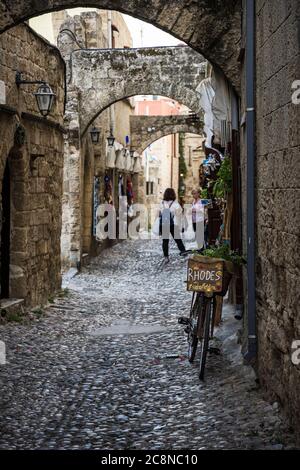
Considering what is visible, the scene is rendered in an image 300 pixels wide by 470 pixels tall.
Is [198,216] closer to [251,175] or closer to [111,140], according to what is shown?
[111,140]

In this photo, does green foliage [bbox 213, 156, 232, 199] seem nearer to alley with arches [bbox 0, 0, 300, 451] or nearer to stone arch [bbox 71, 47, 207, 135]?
alley with arches [bbox 0, 0, 300, 451]

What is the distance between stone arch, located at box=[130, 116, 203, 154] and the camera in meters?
27.2

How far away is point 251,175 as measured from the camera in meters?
5.64

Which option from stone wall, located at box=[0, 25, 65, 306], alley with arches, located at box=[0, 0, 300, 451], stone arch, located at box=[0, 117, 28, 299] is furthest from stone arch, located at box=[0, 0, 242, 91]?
stone arch, located at box=[0, 117, 28, 299]

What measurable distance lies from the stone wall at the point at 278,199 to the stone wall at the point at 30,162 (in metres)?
3.71

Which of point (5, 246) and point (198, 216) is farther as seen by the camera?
point (198, 216)

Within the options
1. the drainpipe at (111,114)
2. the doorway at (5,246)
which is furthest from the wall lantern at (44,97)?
the drainpipe at (111,114)

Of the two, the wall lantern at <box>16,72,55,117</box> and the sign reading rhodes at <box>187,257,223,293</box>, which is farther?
the wall lantern at <box>16,72,55,117</box>

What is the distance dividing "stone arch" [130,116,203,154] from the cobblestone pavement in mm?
17708

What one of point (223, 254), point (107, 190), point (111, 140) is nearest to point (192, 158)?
point (107, 190)

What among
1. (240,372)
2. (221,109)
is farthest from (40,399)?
(221,109)

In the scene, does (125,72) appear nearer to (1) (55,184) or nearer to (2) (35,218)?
(1) (55,184)

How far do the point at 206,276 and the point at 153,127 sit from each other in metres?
22.0

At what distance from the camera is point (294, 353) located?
4.29 meters
